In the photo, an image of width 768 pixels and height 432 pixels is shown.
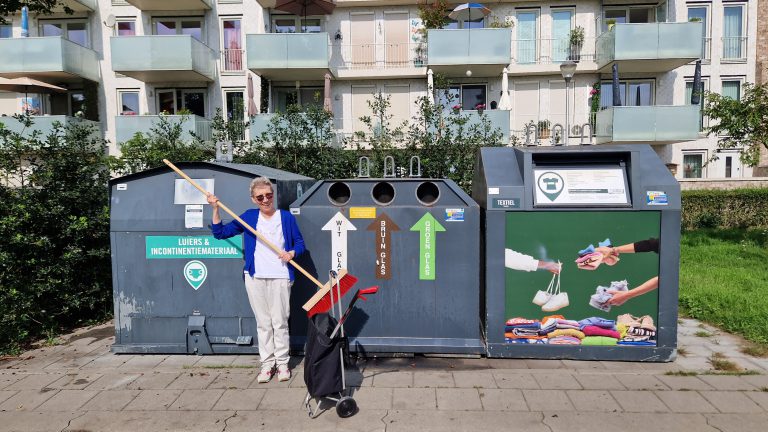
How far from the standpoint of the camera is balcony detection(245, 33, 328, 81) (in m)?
16.5

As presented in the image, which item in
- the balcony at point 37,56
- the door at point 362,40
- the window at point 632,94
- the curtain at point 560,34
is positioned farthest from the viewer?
the window at point 632,94

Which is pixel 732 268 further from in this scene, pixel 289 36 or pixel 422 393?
pixel 289 36

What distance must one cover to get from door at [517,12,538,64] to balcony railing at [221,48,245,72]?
10264mm

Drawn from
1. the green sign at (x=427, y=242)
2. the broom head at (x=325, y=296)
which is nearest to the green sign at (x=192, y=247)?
the broom head at (x=325, y=296)

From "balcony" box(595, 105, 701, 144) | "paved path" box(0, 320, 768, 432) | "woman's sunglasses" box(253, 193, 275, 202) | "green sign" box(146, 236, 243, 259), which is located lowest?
"paved path" box(0, 320, 768, 432)

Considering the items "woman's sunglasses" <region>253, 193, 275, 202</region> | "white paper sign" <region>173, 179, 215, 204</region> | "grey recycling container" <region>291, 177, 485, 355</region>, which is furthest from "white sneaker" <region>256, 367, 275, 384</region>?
"white paper sign" <region>173, 179, 215, 204</region>

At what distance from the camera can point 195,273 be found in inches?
190

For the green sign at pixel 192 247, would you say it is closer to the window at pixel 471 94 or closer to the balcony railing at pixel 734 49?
the window at pixel 471 94

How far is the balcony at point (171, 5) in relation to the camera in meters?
17.5

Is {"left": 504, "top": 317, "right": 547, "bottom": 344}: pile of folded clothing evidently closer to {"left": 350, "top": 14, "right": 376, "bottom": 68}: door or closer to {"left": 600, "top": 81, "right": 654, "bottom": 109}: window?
{"left": 350, "top": 14, "right": 376, "bottom": 68}: door

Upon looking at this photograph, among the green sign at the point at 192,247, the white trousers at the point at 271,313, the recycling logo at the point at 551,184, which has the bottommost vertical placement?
the white trousers at the point at 271,313

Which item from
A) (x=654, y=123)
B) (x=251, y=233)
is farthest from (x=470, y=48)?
(x=251, y=233)

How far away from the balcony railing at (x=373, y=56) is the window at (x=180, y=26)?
17.2 ft

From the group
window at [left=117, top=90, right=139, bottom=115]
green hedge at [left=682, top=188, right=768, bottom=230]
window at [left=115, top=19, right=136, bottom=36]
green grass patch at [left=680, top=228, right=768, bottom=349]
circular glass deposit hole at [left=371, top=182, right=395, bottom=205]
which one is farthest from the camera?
window at [left=117, top=90, right=139, bottom=115]
